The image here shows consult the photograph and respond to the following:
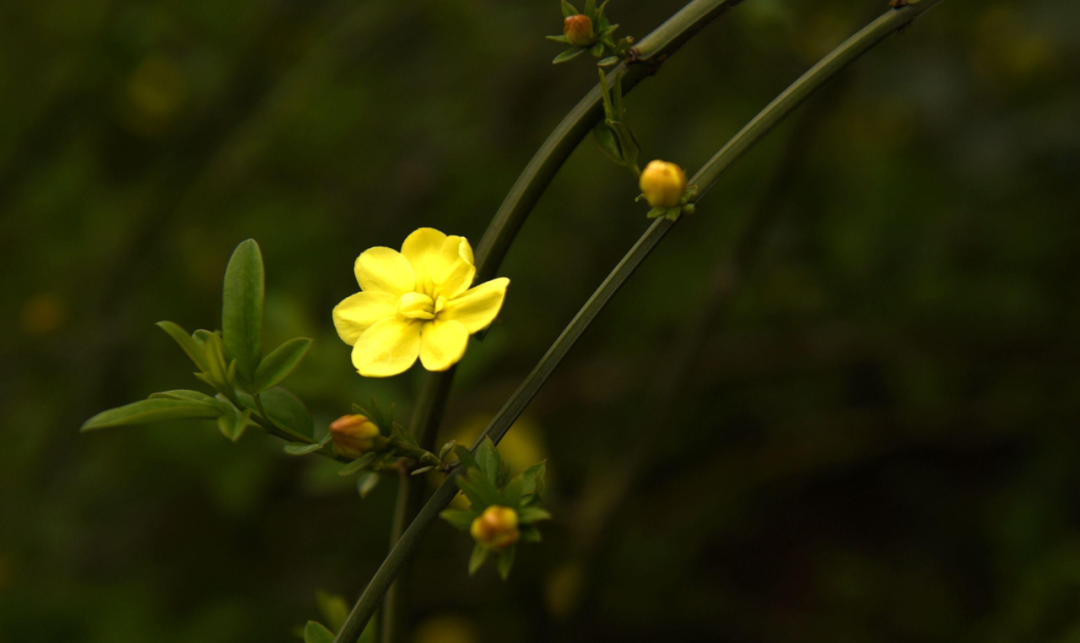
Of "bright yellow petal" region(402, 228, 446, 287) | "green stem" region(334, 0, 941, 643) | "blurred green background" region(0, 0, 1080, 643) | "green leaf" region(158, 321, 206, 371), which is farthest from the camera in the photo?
"blurred green background" region(0, 0, 1080, 643)

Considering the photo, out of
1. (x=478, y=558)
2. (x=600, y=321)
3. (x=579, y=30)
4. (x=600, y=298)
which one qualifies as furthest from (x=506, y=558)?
(x=600, y=321)

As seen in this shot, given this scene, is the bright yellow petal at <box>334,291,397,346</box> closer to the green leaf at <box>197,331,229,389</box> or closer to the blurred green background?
the green leaf at <box>197,331,229,389</box>

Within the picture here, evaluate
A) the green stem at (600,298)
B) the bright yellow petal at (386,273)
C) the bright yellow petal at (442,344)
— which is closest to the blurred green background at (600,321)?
the bright yellow petal at (386,273)

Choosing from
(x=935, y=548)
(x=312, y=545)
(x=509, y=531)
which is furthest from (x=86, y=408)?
(x=935, y=548)

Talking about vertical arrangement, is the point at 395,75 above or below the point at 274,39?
below

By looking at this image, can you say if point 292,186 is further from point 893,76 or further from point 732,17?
point 893,76

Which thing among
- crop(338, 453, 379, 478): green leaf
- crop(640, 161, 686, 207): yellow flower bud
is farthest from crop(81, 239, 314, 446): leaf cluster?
crop(640, 161, 686, 207): yellow flower bud

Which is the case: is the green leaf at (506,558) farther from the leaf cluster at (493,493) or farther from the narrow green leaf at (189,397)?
the narrow green leaf at (189,397)
